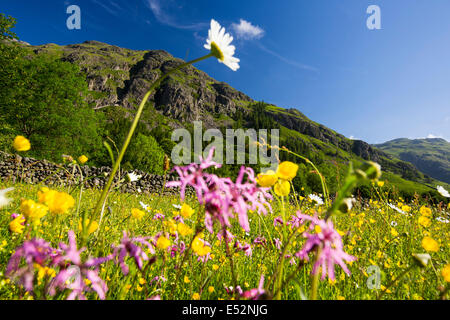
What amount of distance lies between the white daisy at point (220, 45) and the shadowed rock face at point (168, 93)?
118 meters

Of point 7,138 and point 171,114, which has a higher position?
point 171,114

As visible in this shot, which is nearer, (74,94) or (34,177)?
(34,177)

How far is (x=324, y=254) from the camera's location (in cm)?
62

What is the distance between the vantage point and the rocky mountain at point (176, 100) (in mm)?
119000

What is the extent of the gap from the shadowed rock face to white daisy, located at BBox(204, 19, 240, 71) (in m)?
118

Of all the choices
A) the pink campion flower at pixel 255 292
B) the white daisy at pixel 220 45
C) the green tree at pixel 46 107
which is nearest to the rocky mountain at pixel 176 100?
the green tree at pixel 46 107

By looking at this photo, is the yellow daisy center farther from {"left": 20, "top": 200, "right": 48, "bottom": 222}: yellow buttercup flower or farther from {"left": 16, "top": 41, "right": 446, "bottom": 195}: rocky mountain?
{"left": 16, "top": 41, "right": 446, "bottom": 195}: rocky mountain

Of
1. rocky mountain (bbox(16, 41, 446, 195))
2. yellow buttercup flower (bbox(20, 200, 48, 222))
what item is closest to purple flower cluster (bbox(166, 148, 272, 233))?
yellow buttercup flower (bbox(20, 200, 48, 222))

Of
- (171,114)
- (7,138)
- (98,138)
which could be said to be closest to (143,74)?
(171,114)

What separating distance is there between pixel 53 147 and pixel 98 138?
5627 millimetres

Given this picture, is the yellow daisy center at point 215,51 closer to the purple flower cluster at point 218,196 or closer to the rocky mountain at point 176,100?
the purple flower cluster at point 218,196

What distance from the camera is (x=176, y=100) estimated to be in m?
127

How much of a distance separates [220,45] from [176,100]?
134 meters

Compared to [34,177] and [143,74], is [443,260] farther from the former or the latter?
[143,74]
